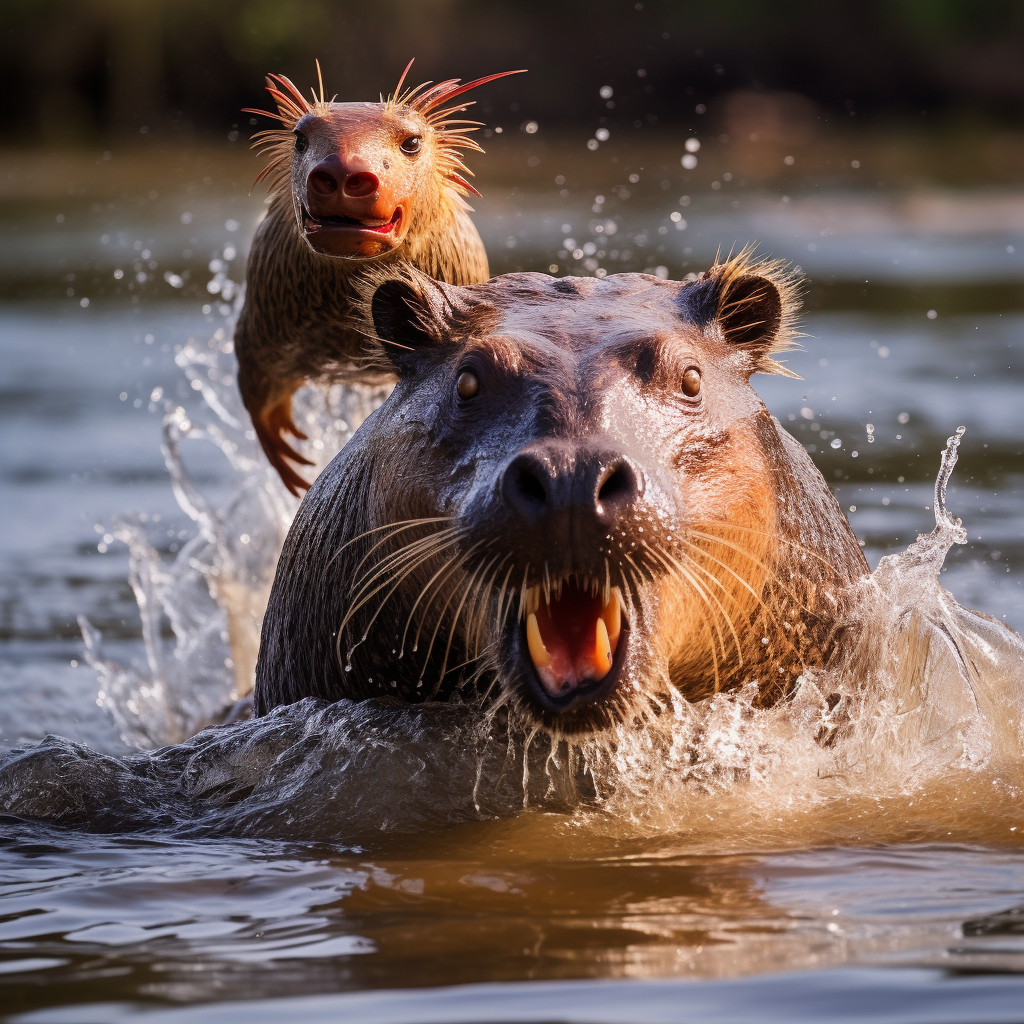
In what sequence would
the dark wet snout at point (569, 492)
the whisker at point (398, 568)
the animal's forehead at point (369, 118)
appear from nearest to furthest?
the dark wet snout at point (569, 492)
the whisker at point (398, 568)
the animal's forehead at point (369, 118)

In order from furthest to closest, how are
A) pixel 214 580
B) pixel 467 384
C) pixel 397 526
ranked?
pixel 214 580, pixel 397 526, pixel 467 384

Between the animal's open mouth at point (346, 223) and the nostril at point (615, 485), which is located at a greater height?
the animal's open mouth at point (346, 223)

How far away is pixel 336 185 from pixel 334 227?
0.11m

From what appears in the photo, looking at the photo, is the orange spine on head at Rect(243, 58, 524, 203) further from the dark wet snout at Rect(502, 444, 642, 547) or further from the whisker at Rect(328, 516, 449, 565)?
the dark wet snout at Rect(502, 444, 642, 547)

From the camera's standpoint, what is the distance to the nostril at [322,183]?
15.7 feet

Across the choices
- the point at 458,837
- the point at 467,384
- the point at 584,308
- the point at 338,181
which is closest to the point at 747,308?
the point at 584,308

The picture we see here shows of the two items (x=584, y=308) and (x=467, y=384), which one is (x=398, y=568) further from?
(x=584, y=308)

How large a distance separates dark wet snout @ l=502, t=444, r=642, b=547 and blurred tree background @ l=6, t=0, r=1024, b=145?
3184 cm

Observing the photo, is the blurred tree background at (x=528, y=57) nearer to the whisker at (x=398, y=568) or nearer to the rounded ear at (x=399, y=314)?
the rounded ear at (x=399, y=314)

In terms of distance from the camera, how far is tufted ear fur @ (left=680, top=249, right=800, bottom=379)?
4441 mm

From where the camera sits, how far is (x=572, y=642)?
3807 mm

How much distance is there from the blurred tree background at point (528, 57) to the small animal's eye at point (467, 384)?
3131 cm

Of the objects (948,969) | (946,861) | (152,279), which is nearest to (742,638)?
(946,861)

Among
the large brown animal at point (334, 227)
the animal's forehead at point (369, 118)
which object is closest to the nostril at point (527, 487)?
the large brown animal at point (334, 227)
